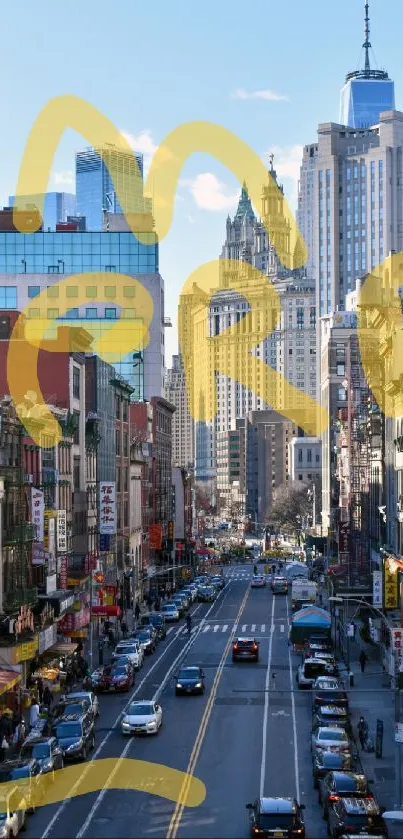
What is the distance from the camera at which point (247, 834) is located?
31.1 m

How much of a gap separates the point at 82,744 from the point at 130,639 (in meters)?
28.5

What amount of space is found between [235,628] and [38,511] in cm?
2728

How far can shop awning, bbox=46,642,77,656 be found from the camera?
5858 centimetres

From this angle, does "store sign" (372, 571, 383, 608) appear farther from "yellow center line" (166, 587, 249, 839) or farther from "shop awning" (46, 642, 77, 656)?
"shop awning" (46, 642, 77, 656)

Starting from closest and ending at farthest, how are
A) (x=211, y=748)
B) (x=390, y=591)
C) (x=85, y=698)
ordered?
(x=211, y=748) < (x=85, y=698) < (x=390, y=591)

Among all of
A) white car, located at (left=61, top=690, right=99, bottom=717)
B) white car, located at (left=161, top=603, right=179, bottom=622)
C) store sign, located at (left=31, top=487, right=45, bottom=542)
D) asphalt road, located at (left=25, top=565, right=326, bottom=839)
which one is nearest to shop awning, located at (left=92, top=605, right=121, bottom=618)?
asphalt road, located at (left=25, top=565, right=326, bottom=839)

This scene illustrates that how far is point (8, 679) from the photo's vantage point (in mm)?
47375

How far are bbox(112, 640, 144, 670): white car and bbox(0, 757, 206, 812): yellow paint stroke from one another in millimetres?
21423

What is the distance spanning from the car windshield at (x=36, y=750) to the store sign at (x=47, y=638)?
17.4m

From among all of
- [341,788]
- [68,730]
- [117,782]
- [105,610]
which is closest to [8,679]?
[68,730]

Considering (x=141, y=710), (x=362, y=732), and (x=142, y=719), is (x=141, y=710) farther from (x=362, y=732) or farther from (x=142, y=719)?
(x=362, y=732)

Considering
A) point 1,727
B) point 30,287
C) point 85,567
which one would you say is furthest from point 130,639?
point 30,287

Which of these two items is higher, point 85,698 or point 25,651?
point 25,651

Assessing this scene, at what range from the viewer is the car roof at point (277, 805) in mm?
29953
